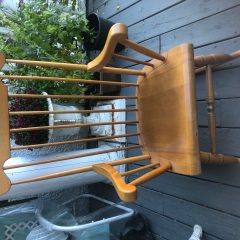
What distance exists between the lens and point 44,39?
1463 mm

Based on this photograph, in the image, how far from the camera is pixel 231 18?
1069 mm

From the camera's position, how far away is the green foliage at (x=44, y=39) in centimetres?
142

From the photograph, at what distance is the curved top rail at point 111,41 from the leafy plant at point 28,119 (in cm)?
57

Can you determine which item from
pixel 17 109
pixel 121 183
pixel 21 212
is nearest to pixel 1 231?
pixel 21 212

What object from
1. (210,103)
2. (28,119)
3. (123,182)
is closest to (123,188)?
(123,182)

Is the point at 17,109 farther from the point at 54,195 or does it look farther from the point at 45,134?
the point at 54,195

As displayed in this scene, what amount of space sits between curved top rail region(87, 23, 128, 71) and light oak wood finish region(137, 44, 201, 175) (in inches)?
8.6

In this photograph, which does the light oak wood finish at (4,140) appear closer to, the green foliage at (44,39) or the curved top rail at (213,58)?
the green foliage at (44,39)

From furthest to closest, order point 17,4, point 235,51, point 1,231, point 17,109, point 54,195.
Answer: point 54,195
point 17,4
point 1,231
point 17,109
point 235,51

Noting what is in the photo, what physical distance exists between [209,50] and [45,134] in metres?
0.81

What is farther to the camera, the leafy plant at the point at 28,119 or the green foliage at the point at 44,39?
the green foliage at the point at 44,39

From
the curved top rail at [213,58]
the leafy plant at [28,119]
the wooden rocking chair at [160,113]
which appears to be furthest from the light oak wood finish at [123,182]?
the leafy plant at [28,119]

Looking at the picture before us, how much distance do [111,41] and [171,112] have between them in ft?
1.04

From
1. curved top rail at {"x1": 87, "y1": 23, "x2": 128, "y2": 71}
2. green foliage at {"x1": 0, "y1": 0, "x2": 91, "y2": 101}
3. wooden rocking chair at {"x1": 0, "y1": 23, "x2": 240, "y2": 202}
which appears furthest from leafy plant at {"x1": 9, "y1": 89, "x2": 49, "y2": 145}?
curved top rail at {"x1": 87, "y1": 23, "x2": 128, "y2": 71}
